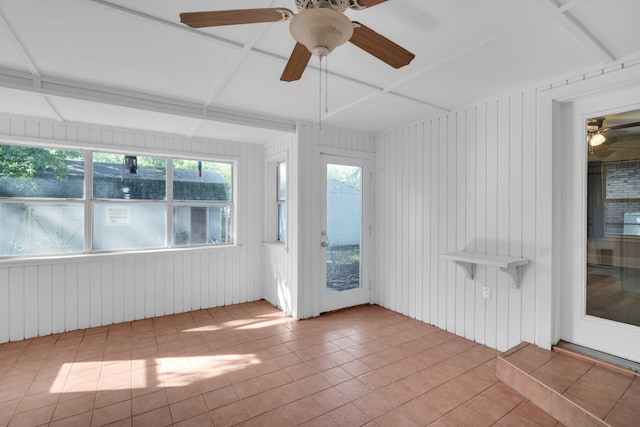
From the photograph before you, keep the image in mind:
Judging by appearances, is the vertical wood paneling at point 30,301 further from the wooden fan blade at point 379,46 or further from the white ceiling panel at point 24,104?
the wooden fan blade at point 379,46

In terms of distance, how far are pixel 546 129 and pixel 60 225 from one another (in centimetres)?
511

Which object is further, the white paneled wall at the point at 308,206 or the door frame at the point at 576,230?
the white paneled wall at the point at 308,206

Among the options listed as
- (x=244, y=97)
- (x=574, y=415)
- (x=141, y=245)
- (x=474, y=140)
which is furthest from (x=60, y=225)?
(x=574, y=415)

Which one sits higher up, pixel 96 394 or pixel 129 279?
pixel 129 279

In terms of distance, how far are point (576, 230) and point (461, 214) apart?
985 millimetres

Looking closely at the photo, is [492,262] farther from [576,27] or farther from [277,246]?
[277,246]

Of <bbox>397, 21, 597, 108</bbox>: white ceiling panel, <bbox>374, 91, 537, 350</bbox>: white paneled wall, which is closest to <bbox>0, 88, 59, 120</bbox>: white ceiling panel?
<bbox>397, 21, 597, 108</bbox>: white ceiling panel

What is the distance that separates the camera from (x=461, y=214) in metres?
3.41

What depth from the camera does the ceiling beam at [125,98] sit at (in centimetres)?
255

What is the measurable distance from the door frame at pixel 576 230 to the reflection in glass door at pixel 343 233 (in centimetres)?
228

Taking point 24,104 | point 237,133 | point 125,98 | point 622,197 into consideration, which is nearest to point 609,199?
point 622,197

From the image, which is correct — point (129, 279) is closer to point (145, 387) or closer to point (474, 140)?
point (145, 387)

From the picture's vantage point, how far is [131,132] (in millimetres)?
3979

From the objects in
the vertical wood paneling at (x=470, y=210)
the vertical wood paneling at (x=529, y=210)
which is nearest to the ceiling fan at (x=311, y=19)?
the vertical wood paneling at (x=529, y=210)
